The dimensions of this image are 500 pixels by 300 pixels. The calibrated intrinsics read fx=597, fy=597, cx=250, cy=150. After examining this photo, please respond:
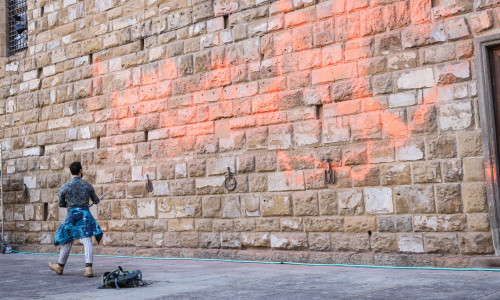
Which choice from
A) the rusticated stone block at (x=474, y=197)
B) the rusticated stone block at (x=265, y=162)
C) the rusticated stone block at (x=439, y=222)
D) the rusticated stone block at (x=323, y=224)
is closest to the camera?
the rusticated stone block at (x=474, y=197)

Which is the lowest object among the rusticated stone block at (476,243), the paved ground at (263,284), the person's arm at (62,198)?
the paved ground at (263,284)

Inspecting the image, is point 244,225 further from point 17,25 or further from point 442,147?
point 17,25

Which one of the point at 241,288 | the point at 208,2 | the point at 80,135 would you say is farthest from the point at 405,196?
the point at 80,135

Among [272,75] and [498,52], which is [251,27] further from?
[498,52]

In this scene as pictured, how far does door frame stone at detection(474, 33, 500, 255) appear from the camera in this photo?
20.0 feet

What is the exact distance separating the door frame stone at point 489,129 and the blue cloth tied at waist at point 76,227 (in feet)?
14.4

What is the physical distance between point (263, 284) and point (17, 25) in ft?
27.9

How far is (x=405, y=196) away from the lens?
6688 mm

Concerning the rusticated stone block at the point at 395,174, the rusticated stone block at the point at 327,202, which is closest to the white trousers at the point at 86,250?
the rusticated stone block at the point at 327,202

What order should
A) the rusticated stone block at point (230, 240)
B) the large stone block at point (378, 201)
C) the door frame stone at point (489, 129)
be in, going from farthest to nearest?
the rusticated stone block at point (230, 240)
the large stone block at point (378, 201)
the door frame stone at point (489, 129)

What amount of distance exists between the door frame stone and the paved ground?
26.4 inches

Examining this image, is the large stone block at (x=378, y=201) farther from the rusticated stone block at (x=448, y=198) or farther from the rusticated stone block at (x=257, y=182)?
the rusticated stone block at (x=257, y=182)

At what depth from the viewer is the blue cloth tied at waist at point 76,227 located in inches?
275

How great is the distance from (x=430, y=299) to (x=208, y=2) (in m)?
5.69
